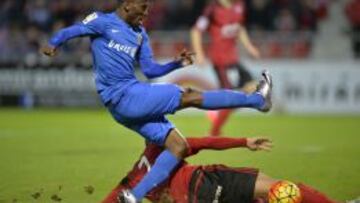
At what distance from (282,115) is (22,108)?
6.62 meters

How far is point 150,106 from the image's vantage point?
707 centimetres

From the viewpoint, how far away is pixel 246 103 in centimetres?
724

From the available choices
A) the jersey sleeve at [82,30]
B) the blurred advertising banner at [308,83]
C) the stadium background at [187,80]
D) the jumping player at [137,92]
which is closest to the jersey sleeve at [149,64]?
the jumping player at [137,92]

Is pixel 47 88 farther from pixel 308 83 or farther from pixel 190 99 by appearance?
pixel 190 99

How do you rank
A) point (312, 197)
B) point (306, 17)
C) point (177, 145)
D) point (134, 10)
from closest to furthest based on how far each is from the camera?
Answer: point (312, 197) → point (177, 145) → point (134, 10) → point (306, 17)

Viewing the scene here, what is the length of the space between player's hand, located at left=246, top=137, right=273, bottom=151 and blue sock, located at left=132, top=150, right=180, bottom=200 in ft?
2.24

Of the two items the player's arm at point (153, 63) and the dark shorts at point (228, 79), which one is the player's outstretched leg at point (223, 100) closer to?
the player's arm at point (153, 63)

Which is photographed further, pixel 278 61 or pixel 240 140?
pixel 278 61

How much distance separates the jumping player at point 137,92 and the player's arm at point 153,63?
35 mm

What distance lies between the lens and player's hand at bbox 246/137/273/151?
23.3ft

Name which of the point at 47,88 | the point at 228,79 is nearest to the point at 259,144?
the point at 228,79

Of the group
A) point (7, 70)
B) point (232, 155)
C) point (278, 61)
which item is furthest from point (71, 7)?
point (232, 155)

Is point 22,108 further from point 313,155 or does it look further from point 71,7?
point 313,155

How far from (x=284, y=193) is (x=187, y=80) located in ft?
45.8
